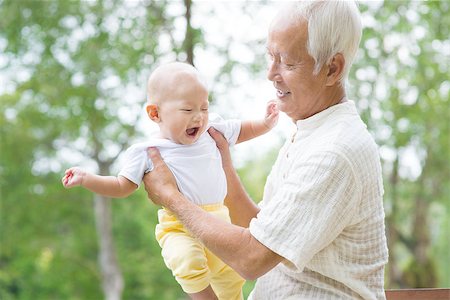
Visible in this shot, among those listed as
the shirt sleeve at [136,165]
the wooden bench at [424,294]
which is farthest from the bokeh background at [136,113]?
the shirt sleeve at [136,165]

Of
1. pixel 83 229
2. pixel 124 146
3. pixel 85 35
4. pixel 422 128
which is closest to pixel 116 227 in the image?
pixel 83 229

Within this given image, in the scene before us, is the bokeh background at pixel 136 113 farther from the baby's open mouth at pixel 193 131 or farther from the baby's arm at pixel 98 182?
the baby's arm at pixel 98 182

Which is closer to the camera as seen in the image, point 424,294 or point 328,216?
point 328,216

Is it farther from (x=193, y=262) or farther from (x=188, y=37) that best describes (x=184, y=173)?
(x=188, y=37)

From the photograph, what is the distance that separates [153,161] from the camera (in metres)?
2.02

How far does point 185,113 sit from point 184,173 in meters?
0.16

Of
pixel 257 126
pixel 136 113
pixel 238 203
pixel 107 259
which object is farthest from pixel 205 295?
pixel 107 259

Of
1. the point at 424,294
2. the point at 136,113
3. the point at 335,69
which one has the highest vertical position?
the point at 335,69

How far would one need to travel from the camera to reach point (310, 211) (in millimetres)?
1779

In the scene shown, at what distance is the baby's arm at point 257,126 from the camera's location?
2289 mm

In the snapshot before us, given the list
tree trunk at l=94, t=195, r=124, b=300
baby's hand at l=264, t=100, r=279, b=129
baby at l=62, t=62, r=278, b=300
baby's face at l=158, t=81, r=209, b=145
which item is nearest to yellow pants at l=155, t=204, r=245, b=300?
baby at l=62, t=62, r=278, b=300

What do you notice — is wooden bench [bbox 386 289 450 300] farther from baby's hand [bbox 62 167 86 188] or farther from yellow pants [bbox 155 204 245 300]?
baby's hand [bbox 62 167 86 188]

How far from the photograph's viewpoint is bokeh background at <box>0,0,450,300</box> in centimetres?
954

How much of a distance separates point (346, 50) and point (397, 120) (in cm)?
884
